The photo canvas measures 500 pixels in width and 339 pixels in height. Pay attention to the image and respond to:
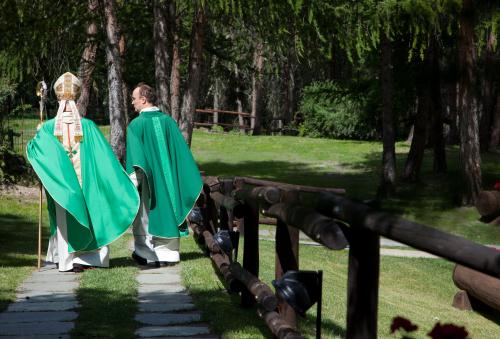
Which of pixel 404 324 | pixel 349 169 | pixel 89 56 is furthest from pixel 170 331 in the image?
pixel 349 169

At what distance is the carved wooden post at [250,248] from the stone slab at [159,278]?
1.62m

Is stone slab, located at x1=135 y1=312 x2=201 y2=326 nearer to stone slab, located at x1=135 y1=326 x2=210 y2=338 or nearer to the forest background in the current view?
stone slab, located at x1=135 y1=326 x2=210 y2=338

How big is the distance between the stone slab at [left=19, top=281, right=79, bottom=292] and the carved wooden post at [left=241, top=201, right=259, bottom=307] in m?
1.81

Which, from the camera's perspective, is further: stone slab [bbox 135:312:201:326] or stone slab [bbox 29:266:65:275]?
stone slab [bbox 29:266:65:275]

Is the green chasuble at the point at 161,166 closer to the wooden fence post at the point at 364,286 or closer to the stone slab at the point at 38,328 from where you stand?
the stone slab at the point at 38,328

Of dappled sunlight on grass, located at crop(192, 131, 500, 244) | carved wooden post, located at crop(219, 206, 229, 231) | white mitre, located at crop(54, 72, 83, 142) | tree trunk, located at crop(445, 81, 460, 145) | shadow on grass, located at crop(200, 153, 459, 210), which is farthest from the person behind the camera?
tree trunk, located at crop(445, 81, 460, 145)

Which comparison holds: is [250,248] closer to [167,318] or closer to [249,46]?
[167,318]

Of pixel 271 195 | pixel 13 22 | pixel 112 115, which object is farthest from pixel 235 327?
pixel 13 22

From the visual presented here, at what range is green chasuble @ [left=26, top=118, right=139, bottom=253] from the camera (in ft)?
32.6

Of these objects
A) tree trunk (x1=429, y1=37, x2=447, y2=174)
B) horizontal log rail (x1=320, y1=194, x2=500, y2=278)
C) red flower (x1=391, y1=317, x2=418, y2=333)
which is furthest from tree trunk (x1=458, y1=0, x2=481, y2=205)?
red flower (x1=391, y1=317, x2=418, y2=333)

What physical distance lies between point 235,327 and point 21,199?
46.5ft

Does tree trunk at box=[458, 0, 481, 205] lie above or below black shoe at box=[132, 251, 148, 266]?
above

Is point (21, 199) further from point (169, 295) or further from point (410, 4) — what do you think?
point (169, 295)

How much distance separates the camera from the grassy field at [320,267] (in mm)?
7137
